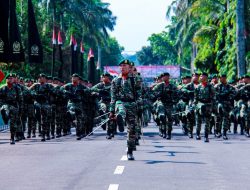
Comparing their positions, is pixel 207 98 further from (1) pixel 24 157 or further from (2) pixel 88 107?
(1) pixel 24 157

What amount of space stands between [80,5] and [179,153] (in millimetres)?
52469

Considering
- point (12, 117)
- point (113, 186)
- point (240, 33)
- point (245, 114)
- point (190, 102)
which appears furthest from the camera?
point (240, 33)

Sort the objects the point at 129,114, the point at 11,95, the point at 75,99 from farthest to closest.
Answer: the point at 75,99 → the point at 11,95 → the point at 129,114

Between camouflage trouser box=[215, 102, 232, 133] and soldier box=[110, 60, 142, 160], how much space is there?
29.3ft

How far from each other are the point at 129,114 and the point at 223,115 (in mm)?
9572

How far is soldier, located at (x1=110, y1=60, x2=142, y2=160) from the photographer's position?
15.8 m

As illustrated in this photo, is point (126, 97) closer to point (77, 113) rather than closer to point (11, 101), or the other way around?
point (11, 101)

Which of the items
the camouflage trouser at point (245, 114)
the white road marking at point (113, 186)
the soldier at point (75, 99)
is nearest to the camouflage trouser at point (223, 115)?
the camouflage trouser at point (245, 114)

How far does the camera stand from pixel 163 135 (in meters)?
24.6

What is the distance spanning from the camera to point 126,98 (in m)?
16.1

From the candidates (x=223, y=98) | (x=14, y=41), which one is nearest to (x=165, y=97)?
(x=223, y=98)

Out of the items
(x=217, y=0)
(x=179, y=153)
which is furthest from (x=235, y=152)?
(x=217, y=0)

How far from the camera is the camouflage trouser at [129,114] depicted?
51.9ft

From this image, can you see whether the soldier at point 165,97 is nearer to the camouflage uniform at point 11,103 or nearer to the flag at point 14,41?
the camouflage uniform at point 11,103
